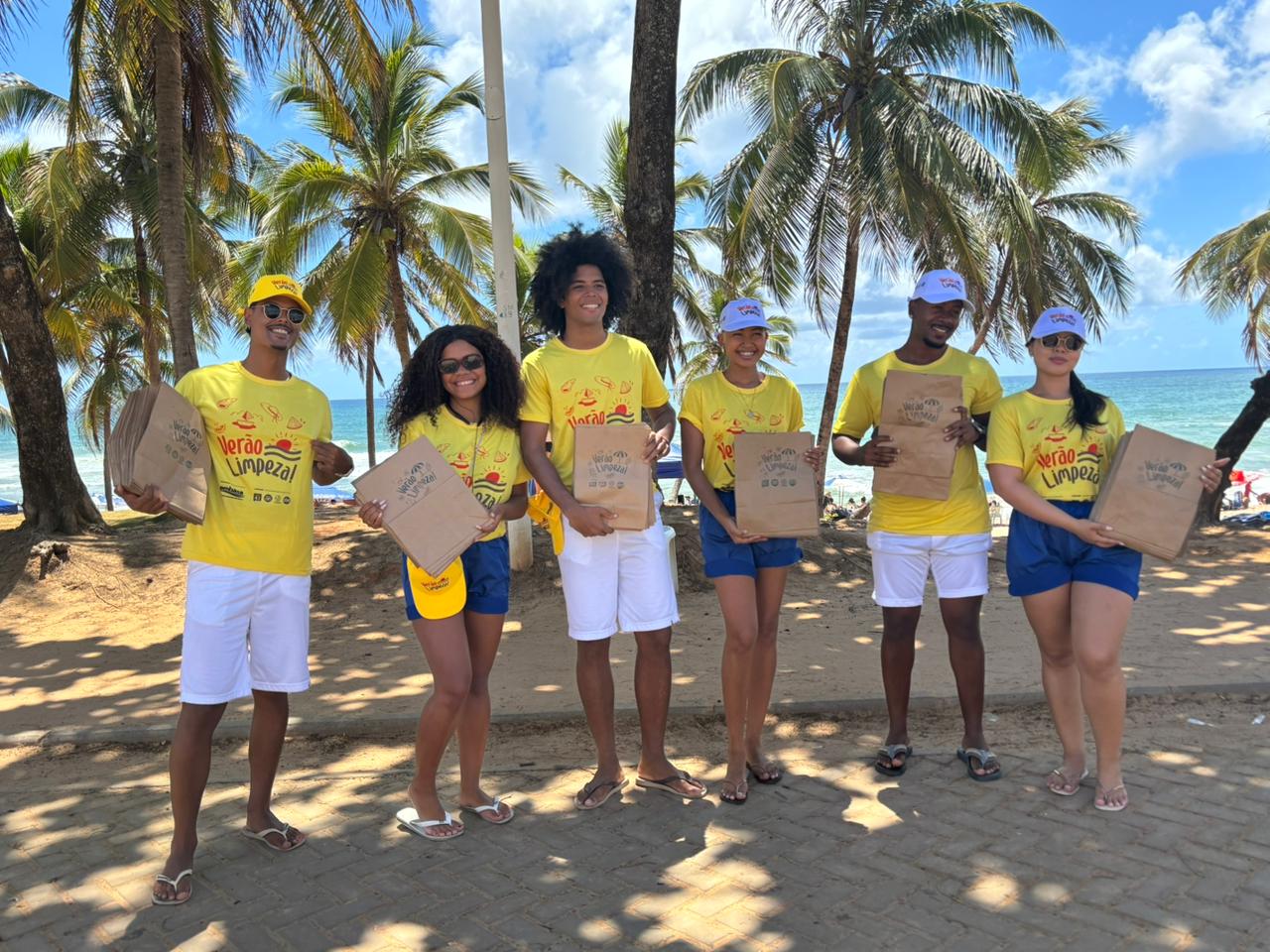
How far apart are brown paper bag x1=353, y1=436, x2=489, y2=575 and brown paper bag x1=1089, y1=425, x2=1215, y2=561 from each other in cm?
266

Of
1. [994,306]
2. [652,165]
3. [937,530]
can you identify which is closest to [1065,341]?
[937,530]

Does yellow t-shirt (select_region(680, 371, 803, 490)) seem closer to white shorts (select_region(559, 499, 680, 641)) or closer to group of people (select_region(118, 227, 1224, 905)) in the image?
group of people (select_region(118, 227, 1224, 905))

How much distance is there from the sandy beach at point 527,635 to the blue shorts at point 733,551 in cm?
148

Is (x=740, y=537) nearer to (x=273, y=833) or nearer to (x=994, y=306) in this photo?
(x=273, y=833)

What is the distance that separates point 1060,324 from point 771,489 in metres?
1.44

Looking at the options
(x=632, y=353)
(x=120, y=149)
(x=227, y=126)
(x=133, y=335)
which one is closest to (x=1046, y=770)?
(x=632, y=353)

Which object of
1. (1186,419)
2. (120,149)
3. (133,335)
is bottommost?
(1186,419)

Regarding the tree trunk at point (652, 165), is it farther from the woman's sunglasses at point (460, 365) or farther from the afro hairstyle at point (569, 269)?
the woman's sunglasses at point (460, 365)

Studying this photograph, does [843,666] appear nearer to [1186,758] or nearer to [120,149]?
[1186,758]

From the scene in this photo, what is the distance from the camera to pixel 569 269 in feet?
14.4

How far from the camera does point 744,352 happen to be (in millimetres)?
4512

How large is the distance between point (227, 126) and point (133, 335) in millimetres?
20533

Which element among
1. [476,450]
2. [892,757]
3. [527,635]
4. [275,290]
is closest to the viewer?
[275,290]

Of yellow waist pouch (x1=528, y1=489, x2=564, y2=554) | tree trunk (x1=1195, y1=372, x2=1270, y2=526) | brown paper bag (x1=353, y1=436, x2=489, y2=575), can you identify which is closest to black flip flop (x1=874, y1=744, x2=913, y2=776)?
yellow waist pouch (x1=528, y1=489, x2=564, y2=554)
